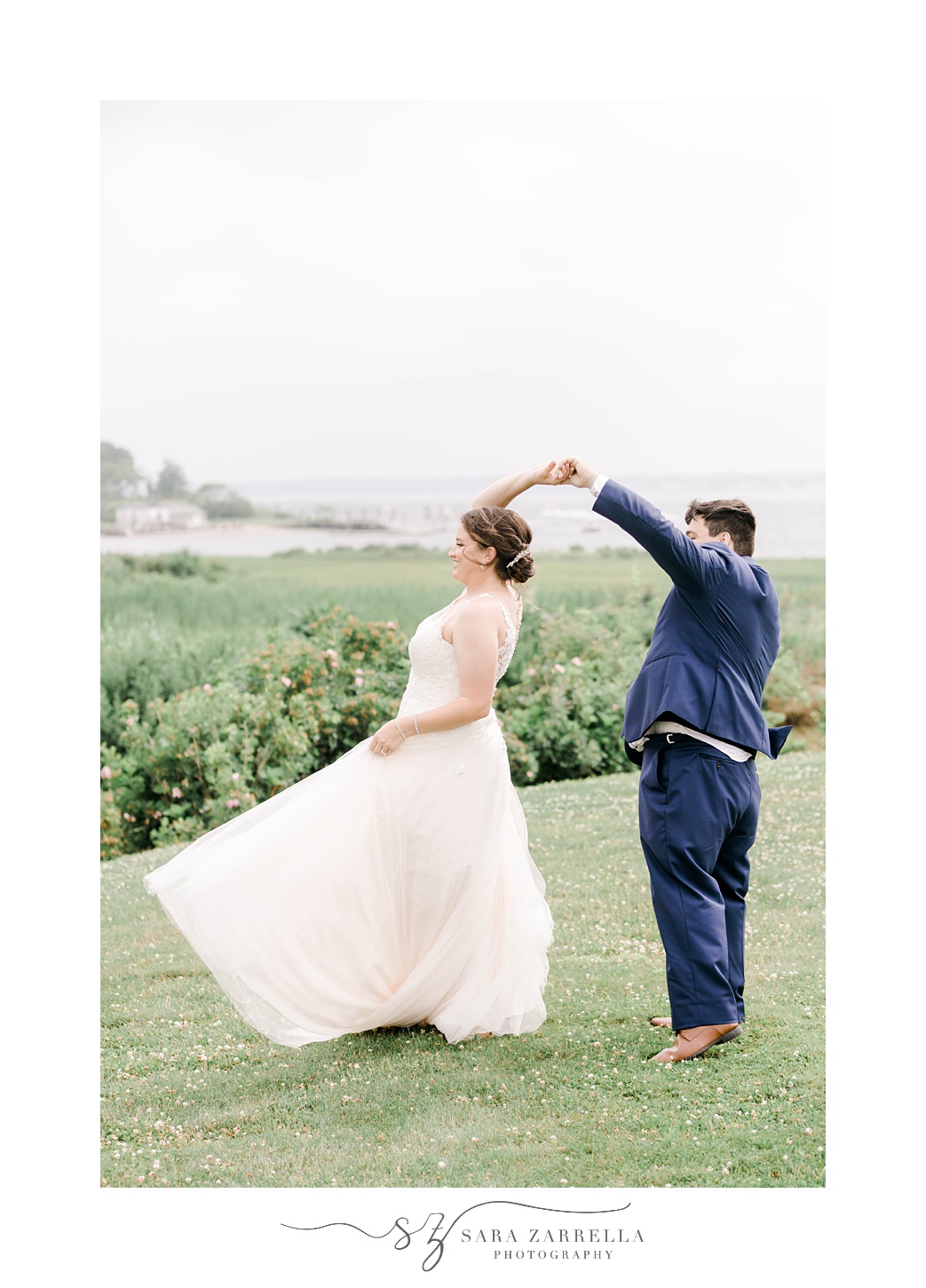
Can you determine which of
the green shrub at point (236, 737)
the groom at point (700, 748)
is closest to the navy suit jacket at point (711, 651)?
the groom at point (700, 748)

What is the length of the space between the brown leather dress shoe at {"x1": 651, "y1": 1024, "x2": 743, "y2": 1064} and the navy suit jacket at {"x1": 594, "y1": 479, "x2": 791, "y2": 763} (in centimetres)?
105

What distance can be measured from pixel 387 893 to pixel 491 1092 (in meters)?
0.81

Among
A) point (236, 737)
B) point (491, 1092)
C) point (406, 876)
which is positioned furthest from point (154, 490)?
point (491, 1092)

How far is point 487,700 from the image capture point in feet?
13.1

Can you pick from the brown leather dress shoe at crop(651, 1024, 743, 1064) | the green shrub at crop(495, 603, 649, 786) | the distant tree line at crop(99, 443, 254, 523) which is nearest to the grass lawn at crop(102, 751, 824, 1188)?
the brown leather dress shoe at crop(651, 1024, 743, 1064)

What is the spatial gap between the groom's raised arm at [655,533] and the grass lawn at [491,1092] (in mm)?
1789

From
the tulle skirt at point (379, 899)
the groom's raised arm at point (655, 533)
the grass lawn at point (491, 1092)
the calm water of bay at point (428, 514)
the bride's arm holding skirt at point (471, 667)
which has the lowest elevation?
the grass lawn at point (491, 1092)

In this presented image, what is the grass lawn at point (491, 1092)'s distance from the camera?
341 cm

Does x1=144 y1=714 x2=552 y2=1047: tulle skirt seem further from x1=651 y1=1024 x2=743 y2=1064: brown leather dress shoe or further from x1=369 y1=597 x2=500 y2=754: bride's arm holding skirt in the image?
x1=651 y1=1024 x2=743 y2=1064: brown leather dress shoe

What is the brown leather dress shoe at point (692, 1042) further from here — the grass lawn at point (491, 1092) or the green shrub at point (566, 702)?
the green shrub at point (566, 702)

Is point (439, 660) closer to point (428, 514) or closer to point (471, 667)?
point (471, 667)

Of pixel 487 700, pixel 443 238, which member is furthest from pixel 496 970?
pixel 443 238

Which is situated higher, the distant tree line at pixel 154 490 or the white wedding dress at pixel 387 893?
the distant tree line at pixel 154 490

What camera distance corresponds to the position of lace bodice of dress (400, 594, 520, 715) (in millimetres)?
4055
